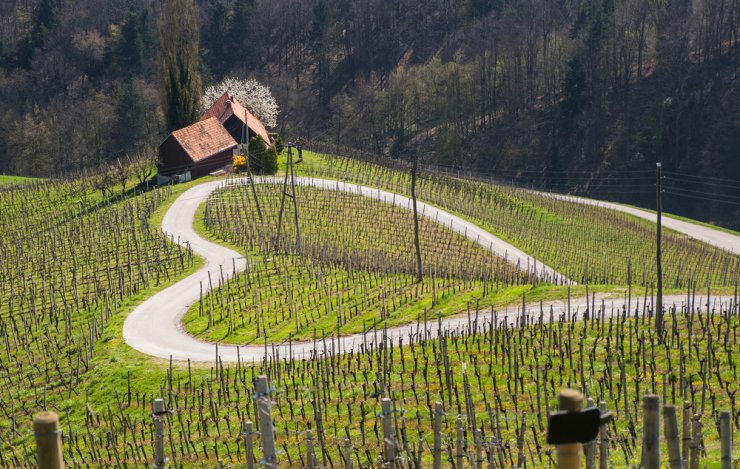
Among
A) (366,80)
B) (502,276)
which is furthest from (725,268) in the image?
(366,80)

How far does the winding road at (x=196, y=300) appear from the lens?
37.9 meters

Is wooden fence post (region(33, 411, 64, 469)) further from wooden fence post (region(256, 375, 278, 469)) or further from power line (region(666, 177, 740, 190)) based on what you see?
power line (region(666, 177, 740, 190))

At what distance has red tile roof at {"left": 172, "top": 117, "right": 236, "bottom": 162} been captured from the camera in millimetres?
80863

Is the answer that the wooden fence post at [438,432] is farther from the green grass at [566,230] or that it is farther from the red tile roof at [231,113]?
the red tile roof at [231,113]

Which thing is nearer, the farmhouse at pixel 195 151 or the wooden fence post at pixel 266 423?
the wooden fence post at pixel 266 423

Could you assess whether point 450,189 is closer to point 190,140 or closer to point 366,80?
point 190,140

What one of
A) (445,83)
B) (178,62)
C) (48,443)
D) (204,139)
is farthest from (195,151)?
(48,443)

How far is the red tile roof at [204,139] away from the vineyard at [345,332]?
6572 mm

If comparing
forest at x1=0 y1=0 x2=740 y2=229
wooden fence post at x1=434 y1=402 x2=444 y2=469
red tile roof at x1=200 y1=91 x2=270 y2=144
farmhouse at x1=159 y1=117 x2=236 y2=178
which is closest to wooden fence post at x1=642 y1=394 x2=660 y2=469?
wooden fence post at x1=434 y1=402 x2=444 y2=469

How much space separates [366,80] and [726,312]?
117438mm

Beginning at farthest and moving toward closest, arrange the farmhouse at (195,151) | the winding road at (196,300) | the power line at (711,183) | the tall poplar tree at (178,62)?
the power line at (711,183), the tall poplar tree at (178,62), the farmhouse at (195,151), the winding road at (196,300)

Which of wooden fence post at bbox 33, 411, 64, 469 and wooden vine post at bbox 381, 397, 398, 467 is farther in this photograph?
wooden vine post at bbox 381, 397, 398, 467

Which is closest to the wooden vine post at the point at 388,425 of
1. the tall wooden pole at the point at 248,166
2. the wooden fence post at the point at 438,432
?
the wooden fence post at the point at 438,432

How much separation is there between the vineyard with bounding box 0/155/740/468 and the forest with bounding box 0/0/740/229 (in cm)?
2682
